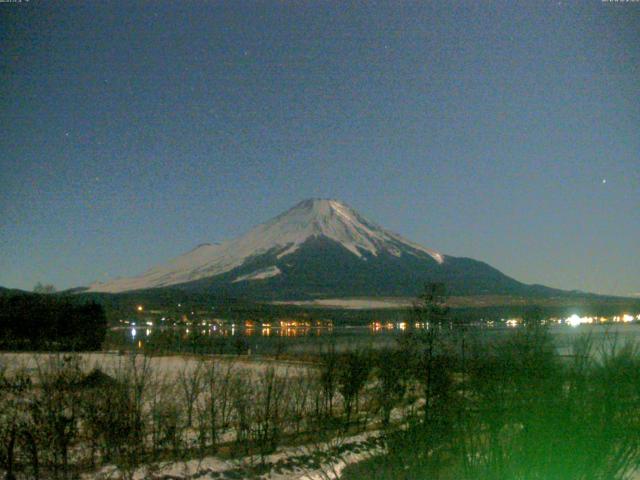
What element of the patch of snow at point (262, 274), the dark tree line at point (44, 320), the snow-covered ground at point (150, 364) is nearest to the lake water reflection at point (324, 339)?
the snow-covered ground at point (150, 364)

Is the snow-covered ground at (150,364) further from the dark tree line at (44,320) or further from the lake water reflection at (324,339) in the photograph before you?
the dark tree line at (44,320)

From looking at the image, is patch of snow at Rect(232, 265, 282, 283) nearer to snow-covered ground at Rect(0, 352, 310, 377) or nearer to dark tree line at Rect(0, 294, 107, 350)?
dark tree line at Rect(0, 294, 107, 350)

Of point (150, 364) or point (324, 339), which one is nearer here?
point (150, 364)

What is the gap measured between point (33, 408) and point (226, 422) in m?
5.84

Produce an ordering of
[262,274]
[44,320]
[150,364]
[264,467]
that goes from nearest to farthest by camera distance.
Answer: [264,467], [150,364], [44,320], [262,274]

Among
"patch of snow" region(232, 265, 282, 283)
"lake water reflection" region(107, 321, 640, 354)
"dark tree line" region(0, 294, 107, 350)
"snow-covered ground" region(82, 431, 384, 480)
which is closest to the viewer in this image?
"lake water reflection" region(107, 321, 640, 354)

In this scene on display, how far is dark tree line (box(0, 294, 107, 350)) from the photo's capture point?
42.4 m

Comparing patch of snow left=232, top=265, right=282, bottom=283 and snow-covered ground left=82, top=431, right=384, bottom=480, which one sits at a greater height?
patch of snow left=232, top=265, right=282, bottom=283

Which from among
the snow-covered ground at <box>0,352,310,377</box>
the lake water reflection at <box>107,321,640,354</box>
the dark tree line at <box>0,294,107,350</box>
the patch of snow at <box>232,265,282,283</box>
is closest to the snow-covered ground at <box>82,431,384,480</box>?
the lake water reflection at <box>107,321,640,354</box>

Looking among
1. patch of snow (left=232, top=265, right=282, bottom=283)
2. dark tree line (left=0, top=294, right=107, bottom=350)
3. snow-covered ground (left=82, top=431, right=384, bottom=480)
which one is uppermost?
patch of snow (left=232, top=265, right=282, bottom=283)

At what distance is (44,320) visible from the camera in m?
44.7

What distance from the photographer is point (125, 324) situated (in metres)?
107

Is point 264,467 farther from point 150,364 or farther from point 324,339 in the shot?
point 324,339

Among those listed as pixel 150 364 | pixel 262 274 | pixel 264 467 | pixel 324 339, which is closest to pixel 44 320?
pixel 324 339
